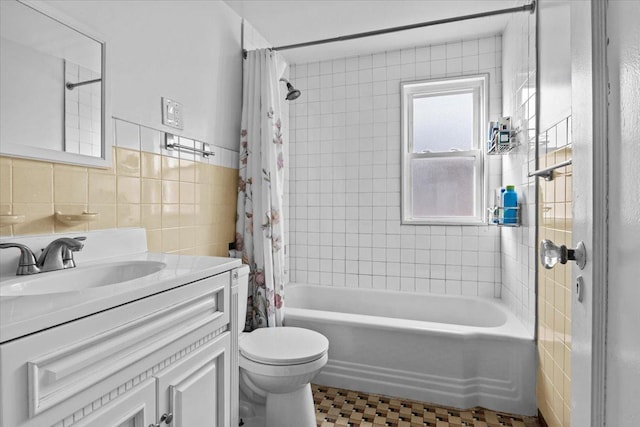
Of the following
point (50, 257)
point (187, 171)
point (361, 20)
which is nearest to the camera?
point (50, 257)

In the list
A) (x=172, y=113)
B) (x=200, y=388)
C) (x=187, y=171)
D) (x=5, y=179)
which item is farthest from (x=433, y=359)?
(x=5, y=179)

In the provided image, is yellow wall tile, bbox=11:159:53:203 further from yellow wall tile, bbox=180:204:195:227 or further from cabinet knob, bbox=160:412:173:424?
cabinet knob, bbox=160:412:173:424

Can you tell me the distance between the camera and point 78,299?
28.6 inches

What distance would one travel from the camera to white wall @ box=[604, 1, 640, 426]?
507 mm

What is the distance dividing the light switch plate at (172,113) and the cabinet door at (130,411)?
1.21 meters

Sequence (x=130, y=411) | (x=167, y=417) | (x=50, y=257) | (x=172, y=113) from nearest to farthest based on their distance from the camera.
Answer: (x=130, y=411), (x=167, y=417), (x=50, y=257), (x=172, y=113)

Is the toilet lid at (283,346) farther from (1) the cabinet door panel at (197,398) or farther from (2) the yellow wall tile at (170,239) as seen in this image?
(2) the yellow wall tile at (170,239)

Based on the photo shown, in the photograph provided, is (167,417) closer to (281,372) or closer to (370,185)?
(281,372)

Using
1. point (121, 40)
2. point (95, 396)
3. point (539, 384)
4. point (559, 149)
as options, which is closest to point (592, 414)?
point (95, 396)

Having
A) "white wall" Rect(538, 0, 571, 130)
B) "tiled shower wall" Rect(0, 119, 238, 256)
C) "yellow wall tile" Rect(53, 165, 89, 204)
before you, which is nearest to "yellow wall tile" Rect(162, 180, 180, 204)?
"tiled shower wall" Rect(0, 119, 238, 256)

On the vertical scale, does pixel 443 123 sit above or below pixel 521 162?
above

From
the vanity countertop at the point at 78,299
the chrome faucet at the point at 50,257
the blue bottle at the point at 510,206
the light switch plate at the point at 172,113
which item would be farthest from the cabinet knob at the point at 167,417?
the blue bottle at the point at 510,206

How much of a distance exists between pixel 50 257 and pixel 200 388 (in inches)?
24.3

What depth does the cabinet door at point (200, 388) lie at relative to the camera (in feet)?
3.18
